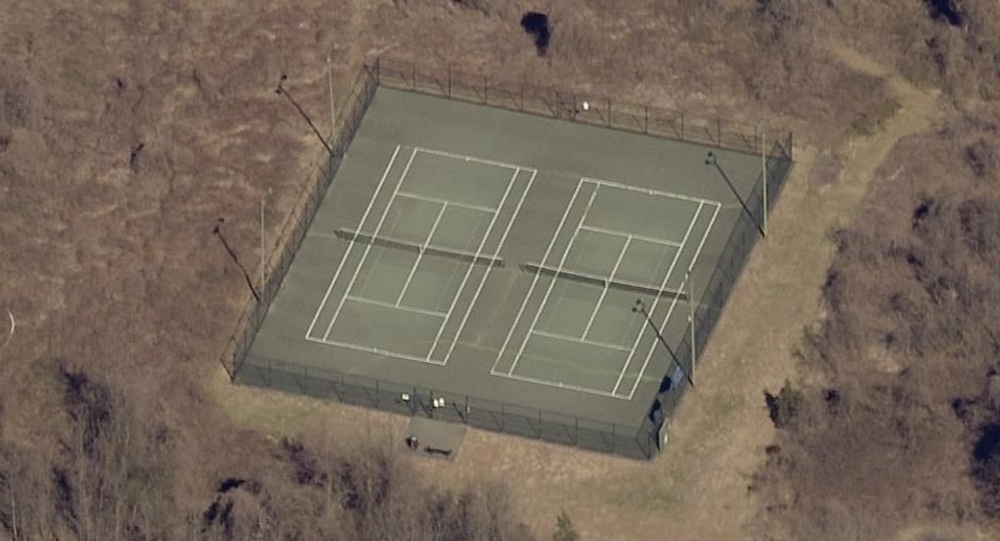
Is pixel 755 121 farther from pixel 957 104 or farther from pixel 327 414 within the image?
pixel 327 414

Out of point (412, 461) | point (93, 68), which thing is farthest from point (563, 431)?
point (93, 68)

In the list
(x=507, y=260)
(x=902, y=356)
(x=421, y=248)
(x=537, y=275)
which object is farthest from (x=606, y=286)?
(x=902, y=356)

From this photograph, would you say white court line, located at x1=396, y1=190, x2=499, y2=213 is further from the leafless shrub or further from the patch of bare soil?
the leafless shrub

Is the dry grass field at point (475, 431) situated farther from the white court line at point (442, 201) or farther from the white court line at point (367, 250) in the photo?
the white court line at point (442, 201)

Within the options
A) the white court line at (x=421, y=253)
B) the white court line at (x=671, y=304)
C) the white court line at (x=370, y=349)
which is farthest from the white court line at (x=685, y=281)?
the white court line at (x=421, y=253)

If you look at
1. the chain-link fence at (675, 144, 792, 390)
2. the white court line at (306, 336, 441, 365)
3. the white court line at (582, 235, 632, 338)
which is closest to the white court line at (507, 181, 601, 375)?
the white court line at (582, 235, 632, 338)

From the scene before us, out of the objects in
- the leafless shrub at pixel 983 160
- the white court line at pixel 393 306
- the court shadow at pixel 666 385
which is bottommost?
the white court line at pixel 393 306

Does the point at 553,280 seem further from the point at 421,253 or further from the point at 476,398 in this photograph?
the point at 476,398
